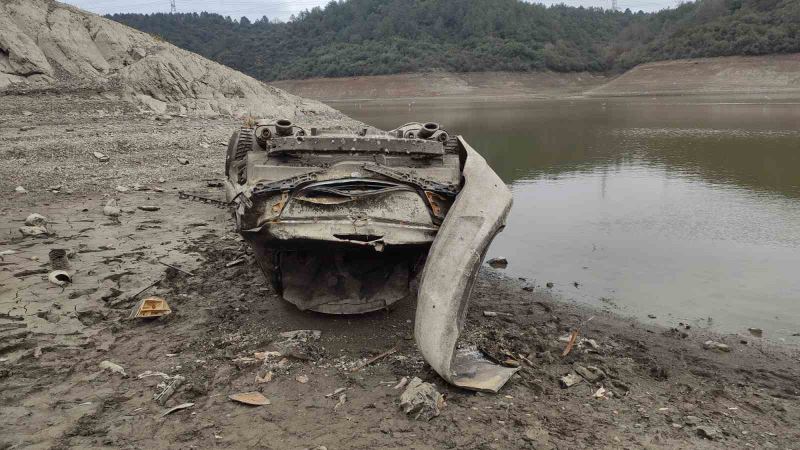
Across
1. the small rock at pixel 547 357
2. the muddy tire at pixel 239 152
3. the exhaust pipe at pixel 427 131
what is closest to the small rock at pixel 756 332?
the small rock at pixel 547 357

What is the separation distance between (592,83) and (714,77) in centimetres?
1741

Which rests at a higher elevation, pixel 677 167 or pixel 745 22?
pixel 745 22

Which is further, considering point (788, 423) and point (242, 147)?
point (242, 147)

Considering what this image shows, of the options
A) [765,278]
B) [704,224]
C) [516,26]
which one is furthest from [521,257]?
[516,26]

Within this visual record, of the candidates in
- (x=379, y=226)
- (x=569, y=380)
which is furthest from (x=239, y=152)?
(x=569, y=380)

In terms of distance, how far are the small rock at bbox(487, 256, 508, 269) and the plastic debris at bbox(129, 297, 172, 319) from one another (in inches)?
168

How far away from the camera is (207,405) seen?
165 inches

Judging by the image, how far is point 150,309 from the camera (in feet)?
18.4

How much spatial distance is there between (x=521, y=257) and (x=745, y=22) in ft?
183

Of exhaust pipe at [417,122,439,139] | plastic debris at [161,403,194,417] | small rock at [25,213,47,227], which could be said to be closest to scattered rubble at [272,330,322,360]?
plastic debris at [161,403,194,417]

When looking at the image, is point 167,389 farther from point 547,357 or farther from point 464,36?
point 464,36

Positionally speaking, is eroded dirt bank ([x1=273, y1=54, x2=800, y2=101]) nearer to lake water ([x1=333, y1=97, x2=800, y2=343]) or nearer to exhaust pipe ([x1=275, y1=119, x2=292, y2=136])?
lake water ([x1=333, y1=97, x2=800, y2=343])

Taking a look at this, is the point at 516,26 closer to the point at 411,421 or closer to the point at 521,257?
the point at 521,257

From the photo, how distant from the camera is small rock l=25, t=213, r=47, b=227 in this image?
26.0 feet
